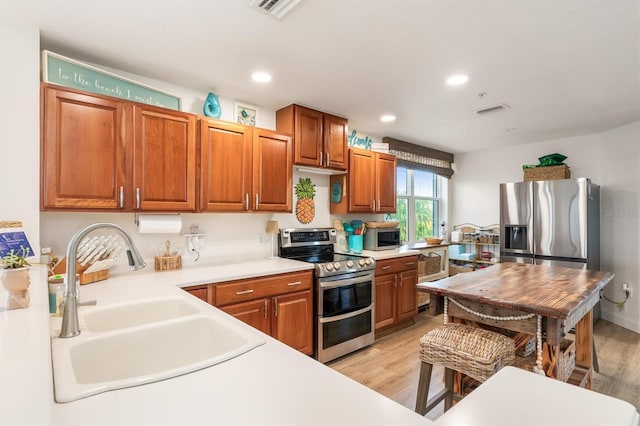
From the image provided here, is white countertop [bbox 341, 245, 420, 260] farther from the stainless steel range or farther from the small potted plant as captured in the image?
the small potted plant

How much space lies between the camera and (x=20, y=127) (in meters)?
1.82

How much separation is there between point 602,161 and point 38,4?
567cm

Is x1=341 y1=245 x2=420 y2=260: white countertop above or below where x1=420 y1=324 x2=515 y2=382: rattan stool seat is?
above

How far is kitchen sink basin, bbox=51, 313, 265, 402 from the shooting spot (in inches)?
37.0

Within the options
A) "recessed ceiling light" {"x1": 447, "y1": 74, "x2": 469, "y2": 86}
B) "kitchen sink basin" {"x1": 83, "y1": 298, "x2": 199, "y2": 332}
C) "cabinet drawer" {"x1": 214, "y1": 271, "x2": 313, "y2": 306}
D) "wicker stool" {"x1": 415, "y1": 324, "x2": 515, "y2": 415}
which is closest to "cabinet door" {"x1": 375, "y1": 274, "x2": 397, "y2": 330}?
"cabinet drawer" {"x1": 214, "y1": 271, "x2": 313, "y2": 306}

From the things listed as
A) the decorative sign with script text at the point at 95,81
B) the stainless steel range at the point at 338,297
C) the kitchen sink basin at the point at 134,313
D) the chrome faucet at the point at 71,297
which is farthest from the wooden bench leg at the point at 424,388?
the decorative sign with script text at the point at 95,81

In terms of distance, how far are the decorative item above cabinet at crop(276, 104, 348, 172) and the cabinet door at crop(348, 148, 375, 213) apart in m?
0.17

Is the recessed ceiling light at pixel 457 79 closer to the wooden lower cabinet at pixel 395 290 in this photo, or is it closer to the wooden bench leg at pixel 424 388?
the wooden lower cabinet at pixel 395 290

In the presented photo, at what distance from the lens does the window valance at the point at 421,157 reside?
445 cm

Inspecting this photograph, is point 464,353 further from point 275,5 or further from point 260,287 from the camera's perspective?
point 275,5

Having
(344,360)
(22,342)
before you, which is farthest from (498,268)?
(22,342)

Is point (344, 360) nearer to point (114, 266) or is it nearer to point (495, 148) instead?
point (114, 266)

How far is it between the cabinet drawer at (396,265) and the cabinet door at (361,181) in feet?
2.16

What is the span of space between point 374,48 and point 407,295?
2.67 metres
